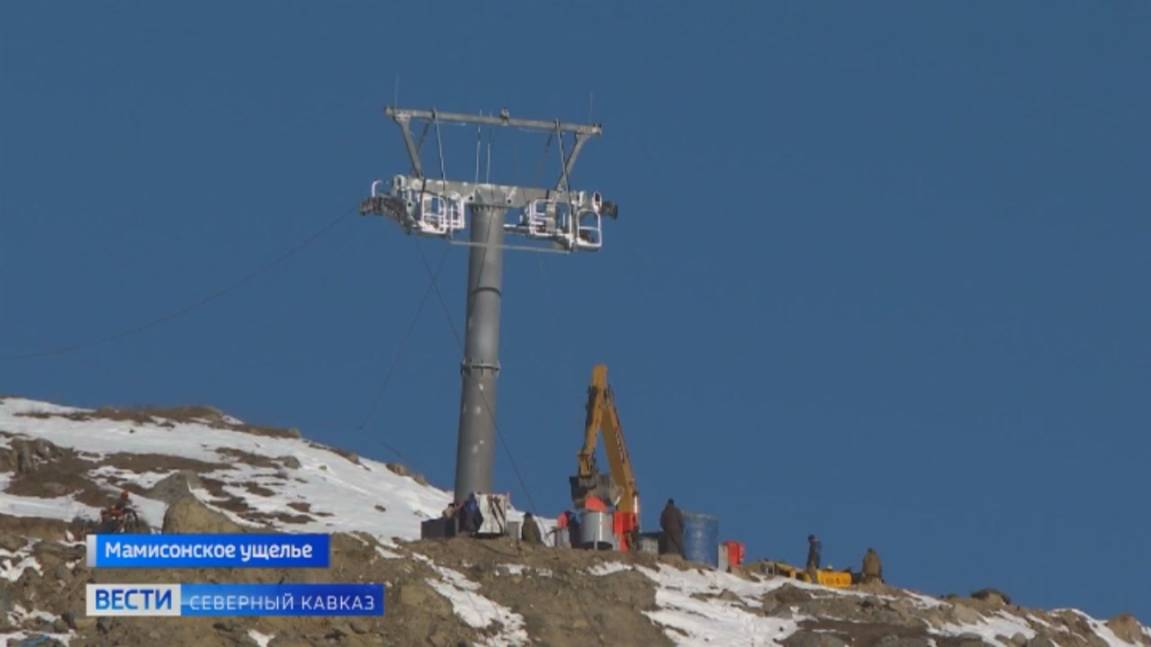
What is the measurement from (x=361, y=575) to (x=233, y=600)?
167 inches

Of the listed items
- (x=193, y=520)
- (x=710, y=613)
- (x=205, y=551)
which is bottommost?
(x=710, y=613)

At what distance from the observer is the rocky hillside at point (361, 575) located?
43.8 metres

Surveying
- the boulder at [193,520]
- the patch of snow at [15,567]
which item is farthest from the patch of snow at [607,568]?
the patch of snow at [15,567]

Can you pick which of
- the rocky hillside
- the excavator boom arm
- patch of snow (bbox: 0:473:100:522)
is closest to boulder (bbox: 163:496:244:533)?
the rocky hillside

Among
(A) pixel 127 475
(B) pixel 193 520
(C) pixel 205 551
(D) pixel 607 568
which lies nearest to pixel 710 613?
(D) pixel 607 568

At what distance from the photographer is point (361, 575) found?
47.8 metres

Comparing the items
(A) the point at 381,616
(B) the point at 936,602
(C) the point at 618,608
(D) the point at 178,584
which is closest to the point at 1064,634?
(B) the point at 936,602

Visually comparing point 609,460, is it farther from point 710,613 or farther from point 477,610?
point 477,610

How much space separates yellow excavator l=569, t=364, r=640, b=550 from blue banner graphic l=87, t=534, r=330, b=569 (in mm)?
19638

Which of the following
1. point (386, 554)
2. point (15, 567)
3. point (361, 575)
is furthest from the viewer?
point (386, 554)

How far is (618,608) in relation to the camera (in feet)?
166

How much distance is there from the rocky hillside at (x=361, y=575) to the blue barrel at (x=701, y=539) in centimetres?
98

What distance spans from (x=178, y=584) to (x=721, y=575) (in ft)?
54.9

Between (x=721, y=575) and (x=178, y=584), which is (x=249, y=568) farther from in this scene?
(x=721, y=575)
